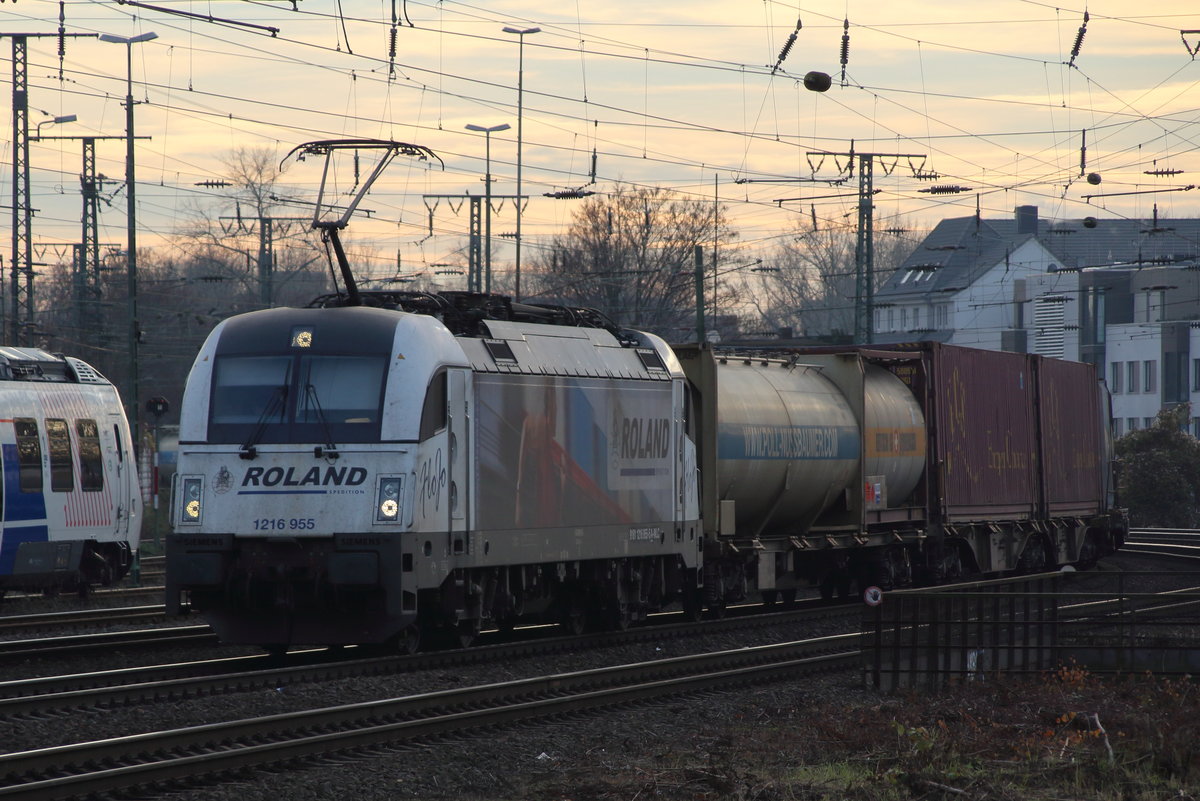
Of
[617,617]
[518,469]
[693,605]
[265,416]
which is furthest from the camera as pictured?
[693,605]

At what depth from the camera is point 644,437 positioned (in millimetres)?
19125

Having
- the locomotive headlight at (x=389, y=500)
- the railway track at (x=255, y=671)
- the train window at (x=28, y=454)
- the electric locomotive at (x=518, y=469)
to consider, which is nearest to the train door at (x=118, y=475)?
the train window at (x=28, y=454)

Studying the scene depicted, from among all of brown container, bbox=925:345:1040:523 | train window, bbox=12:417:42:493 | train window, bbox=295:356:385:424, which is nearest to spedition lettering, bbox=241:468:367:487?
train window, bbox=295:356:385:424

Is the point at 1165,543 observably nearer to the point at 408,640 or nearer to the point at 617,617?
the point at 617,617

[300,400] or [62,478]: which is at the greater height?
[300,400]

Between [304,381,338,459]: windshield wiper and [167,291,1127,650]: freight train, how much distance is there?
21mm

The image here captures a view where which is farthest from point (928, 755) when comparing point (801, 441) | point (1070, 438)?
point (1070, 438)

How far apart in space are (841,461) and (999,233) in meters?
84.2

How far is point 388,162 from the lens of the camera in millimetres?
17875

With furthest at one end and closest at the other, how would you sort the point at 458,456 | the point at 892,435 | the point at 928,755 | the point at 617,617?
1. the point at 892,435
2. the point at 617,617
3. the point at 458,456
4. the point at 928,755

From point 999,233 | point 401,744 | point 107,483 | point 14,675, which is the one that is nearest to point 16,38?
point 107,483

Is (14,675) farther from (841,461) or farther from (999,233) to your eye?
(999,233)

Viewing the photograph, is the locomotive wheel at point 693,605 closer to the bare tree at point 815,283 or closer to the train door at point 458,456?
the train door at point 458,456

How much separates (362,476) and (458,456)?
106 centimetres
